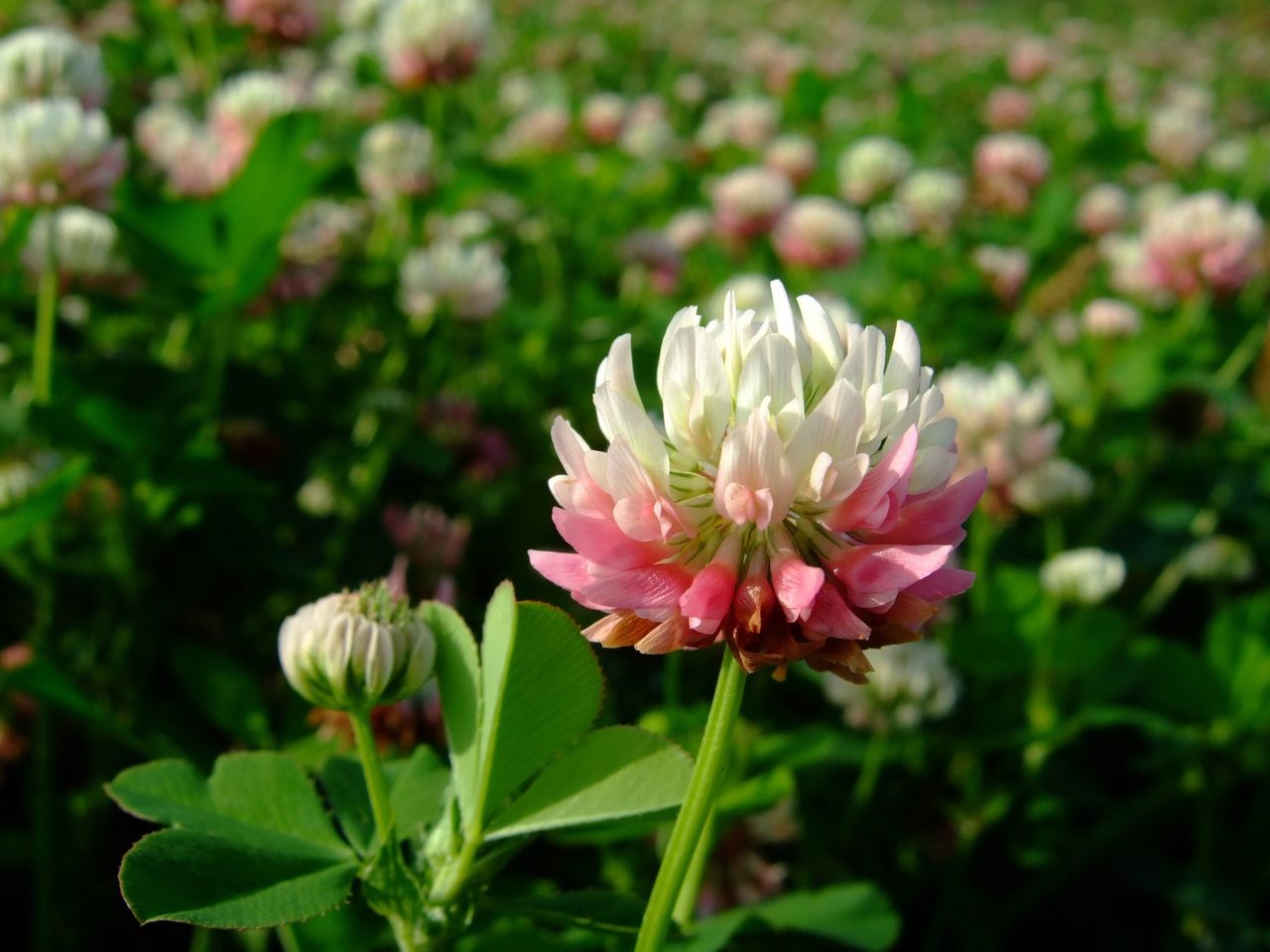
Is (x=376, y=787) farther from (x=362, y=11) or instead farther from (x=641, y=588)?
(x=362, y=11)

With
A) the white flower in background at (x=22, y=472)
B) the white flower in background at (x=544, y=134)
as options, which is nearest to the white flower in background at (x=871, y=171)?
the white flower in background at (x=544, y=134)

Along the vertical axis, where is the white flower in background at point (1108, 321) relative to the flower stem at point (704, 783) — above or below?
below

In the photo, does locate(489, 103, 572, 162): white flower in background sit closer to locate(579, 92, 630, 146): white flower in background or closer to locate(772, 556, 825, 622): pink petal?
locate(579, 92, 630, 146): white flower in background

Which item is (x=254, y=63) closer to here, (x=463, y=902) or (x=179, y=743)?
(x=179, y=743)

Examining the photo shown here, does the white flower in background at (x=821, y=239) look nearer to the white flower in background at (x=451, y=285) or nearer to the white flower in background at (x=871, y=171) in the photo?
the white flower in background at (x=871, y=171)

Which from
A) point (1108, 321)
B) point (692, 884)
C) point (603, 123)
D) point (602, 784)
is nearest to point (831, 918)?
point (692, 884)

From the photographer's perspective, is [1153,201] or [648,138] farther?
[648,138]
